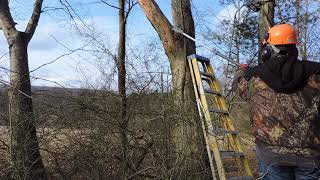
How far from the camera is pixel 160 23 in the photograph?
7723 millimetres

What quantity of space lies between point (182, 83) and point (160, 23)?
99 cm

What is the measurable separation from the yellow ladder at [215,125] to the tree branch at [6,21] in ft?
11.3

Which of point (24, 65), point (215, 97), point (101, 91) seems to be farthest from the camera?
point (24, 65)

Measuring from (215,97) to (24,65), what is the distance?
3.33 m

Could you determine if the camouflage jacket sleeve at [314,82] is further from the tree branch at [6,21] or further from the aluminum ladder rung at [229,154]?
the tree branch at [6,21]

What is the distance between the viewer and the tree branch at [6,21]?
29.5ft

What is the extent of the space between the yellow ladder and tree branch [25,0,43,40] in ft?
11.0

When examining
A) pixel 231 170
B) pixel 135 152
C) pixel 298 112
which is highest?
pixel 298 112

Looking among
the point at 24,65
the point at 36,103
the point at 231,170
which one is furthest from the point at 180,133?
the point at 24,65

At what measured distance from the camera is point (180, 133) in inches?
233

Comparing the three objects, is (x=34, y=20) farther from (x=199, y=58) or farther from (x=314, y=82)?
(x=314, y=82)

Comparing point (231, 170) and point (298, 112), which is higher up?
point (298, 112)

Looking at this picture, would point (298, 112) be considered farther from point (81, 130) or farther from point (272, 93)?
point (81, 130)

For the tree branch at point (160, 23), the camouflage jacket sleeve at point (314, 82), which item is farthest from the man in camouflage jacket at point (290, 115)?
the tree branch at point (160, 23)
